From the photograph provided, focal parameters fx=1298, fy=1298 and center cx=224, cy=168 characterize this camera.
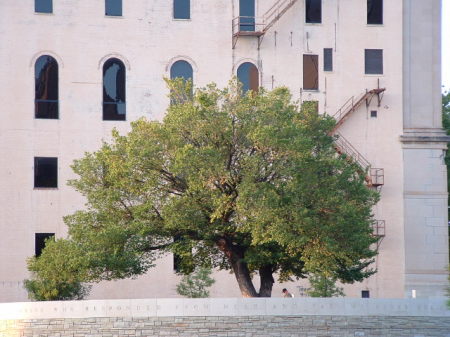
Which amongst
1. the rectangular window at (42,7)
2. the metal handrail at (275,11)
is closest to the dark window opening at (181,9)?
the metal handrail at (275,11)

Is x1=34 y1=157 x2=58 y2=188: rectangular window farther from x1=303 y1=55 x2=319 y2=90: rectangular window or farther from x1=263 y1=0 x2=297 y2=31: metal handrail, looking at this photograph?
x1=303 y1=55 x2=319 y2=90: rectangular window

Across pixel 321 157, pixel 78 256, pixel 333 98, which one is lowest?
pixel 78 256

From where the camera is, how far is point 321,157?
51.2m

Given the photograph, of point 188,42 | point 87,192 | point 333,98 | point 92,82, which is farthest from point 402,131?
point 87,192

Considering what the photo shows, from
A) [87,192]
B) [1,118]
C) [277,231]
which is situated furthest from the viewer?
[1,118]

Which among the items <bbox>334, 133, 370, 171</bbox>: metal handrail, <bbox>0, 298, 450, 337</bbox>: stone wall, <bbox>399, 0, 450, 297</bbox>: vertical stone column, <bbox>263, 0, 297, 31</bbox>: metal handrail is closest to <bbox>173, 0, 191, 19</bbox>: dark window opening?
<bbox>263, 0, 297, 31</bbox>: metal handrail

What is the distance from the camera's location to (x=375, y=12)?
66250 millimetres

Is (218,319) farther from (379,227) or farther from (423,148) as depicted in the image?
(423,148)

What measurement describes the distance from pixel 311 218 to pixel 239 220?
9.41ft

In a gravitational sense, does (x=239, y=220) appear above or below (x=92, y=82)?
below

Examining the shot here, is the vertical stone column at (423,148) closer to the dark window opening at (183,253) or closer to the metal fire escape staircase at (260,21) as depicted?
the metal fire escape staircase at (260,21)

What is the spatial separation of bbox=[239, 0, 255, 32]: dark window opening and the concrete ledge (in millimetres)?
19909

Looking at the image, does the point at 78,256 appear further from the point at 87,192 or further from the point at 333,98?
the point at 333,98

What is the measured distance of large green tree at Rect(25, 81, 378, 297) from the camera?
162 feet
